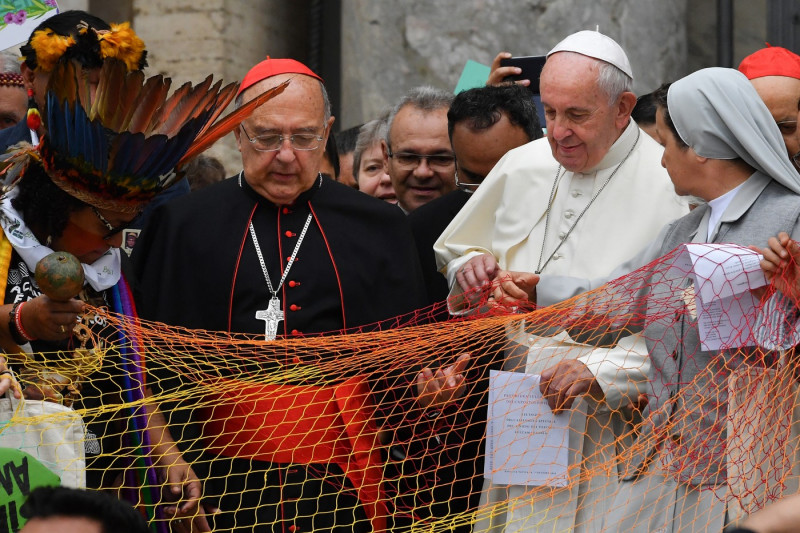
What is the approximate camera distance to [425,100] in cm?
571

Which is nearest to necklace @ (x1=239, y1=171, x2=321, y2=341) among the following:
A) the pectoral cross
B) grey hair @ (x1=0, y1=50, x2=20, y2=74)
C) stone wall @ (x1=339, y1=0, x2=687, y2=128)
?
the pectoral cross

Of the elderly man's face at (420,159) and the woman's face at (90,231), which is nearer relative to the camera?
the woman's face at (90,231)

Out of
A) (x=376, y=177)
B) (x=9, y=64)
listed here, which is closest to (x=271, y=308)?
(x=376, y=177)

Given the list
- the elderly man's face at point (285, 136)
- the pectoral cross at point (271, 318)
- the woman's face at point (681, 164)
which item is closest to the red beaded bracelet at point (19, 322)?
the pectoral cross at point (271, 318)

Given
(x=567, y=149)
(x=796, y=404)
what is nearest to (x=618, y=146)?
(x=567, y=149)

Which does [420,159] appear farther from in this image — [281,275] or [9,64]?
[9,64]

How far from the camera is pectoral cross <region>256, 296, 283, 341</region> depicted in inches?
177

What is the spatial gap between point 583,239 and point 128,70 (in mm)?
1656

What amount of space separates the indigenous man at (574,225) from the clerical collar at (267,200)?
504 millimetres

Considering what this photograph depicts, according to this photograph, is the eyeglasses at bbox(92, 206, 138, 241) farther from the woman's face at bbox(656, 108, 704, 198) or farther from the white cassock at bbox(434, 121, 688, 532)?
the woman's face at bbox(656, 108, 704, 198)

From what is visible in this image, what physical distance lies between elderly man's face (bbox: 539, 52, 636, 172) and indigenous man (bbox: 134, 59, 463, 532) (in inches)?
26.1

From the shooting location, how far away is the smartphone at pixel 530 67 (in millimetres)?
5738

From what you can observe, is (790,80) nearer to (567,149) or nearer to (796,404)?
(567,149)

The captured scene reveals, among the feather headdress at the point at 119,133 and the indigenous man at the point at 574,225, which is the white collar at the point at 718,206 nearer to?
the indigenous man at the point at 574,225
